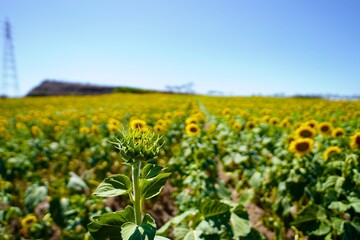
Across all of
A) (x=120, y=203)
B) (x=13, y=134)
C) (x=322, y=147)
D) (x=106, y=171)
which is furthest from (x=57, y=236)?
(x=13, y=134)

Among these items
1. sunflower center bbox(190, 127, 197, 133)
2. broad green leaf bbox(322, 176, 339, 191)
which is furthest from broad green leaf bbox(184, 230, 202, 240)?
sunflower center bbox(190, 127, 197, 133)

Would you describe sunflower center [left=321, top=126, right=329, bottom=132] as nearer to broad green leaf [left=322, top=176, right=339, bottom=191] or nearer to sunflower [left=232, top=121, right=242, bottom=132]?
sunflower [left=232, top=121, right=242, bottom=132]

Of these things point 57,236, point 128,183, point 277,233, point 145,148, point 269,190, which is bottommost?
point 57,236

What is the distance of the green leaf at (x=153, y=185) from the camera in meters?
1.03

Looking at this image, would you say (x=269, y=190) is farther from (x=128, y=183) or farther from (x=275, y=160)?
(x=128, y=183)

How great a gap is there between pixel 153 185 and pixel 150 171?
0.05 m

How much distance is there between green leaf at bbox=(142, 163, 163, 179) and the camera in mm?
1046

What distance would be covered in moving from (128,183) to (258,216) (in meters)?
2.66

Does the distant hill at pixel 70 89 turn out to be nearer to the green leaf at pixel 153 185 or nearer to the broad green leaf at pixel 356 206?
the broad green leaf at pixel 356 206

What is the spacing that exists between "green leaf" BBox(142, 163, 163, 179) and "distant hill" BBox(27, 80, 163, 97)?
136 feet

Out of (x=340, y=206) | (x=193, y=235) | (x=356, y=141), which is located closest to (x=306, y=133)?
(x=356, y=141)

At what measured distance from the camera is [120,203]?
141 inches

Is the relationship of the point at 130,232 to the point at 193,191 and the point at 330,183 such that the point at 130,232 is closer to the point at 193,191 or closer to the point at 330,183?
the point at 330,183

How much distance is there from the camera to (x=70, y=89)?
45219 millimetres
